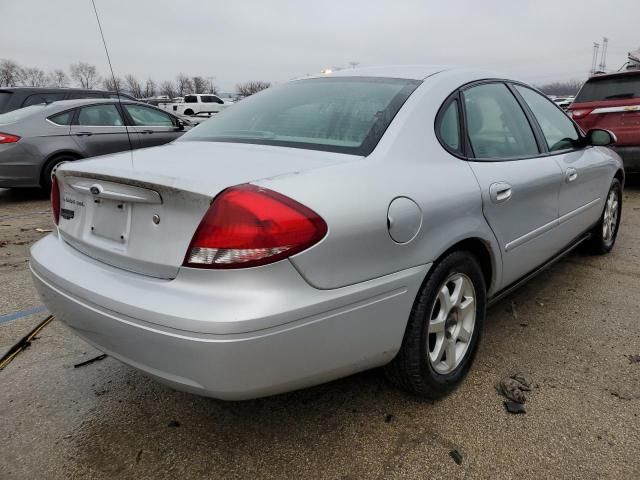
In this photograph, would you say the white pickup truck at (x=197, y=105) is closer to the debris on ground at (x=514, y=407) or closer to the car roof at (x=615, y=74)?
the car roof at (x=615, y=74)

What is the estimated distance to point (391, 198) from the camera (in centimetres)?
178

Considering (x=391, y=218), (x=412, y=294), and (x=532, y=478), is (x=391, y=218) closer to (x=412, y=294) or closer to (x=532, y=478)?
(x=412, y=294)

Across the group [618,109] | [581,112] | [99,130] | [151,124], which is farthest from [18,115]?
[618,109]

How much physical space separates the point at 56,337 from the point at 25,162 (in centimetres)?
455

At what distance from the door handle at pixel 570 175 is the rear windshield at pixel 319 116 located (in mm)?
1356

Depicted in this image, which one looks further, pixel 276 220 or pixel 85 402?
pixel 85 402

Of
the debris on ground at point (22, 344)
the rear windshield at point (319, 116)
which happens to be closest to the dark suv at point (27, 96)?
the debris on ground at point (22, 344)

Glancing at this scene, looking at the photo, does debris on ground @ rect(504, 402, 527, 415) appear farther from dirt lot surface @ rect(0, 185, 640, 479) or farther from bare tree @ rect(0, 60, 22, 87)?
bare tree @ rect(0, 60, 22, 87)

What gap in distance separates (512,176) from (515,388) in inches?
40.0

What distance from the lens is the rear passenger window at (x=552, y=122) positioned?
314 centimetres

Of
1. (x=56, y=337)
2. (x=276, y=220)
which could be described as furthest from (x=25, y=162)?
(x=276, y=220)

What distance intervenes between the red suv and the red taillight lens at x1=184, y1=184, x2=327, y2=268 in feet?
20.9

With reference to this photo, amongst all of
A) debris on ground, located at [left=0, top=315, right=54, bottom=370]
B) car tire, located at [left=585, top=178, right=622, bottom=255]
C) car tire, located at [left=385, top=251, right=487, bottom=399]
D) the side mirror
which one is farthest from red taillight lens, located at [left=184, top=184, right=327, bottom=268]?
car tire, located at [left=585, top=178, right=622, bottom=255]

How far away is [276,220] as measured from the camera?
1.54 meters
